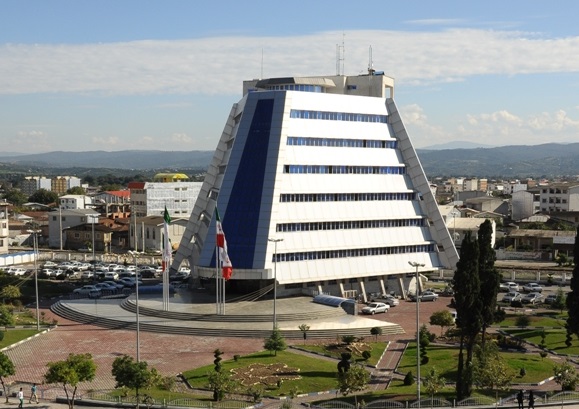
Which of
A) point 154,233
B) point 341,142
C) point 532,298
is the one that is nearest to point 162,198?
point 154,233

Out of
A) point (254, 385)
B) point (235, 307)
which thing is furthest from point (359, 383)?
point (235, 307)

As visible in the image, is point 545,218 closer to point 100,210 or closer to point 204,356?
point 100,210

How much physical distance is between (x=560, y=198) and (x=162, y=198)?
93.4m

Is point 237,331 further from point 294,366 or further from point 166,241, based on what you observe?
point 294,366

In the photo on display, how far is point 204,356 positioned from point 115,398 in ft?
44.8

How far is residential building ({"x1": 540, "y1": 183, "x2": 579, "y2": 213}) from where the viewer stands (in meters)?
186

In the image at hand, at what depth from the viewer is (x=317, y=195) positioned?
277 feet

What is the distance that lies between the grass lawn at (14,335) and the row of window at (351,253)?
904 inches

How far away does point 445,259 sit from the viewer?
303 feet

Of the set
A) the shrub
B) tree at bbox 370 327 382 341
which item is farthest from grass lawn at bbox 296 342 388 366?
the shrub

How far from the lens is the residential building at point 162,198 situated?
529 feet

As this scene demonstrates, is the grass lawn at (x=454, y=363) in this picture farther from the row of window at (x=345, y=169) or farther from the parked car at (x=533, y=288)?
the parked car at (x=533, y=288)

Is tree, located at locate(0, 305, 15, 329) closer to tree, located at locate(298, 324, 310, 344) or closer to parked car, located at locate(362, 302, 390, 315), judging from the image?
tree, located at locate(298, 324, 310, 344)

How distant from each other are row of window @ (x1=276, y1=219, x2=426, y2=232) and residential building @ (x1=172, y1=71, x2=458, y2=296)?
4.8 inches
